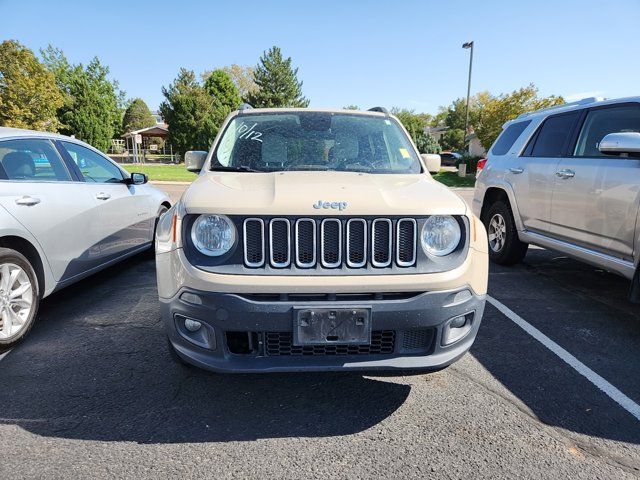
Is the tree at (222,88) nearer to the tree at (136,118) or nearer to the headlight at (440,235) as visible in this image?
the tree at (136,118)

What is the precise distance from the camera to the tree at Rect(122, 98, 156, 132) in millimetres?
82175

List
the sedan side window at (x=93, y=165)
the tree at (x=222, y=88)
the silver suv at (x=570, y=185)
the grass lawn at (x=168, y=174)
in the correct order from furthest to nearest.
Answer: the tree at (x=222, y=88) < the grass lawn at (x=168, y=174) < the sedan side window at (x=93, y=165) < the silver suv at (x=570, y=185)

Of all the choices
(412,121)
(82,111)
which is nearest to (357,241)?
(82,111)

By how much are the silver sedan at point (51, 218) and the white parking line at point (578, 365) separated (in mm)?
4042

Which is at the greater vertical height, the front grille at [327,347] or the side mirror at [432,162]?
the side mirror at [432,162]

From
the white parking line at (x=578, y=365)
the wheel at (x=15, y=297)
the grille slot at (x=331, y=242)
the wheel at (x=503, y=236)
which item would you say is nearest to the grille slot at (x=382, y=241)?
the grille slot at (x=331, y=242)

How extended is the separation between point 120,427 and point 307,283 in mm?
1347

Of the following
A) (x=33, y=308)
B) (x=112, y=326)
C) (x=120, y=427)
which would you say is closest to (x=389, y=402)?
(x=120, y=427)

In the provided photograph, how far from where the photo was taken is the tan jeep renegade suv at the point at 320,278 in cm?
236

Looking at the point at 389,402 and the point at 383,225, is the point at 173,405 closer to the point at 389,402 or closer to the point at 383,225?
the point at 389,402

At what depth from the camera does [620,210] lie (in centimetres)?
399

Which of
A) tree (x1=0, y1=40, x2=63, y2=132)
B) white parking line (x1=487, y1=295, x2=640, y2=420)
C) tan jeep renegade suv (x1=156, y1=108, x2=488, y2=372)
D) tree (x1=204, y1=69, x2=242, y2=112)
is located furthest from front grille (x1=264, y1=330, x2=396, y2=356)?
tree (x1=204, y1=69, x2=242, y2=112)

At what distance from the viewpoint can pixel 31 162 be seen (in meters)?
3.97

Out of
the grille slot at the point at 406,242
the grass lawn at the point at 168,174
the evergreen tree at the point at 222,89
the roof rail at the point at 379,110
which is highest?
the evergreen tree at the point at 222,89
